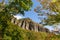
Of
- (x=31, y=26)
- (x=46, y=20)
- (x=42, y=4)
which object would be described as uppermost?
(x=42, y=4)

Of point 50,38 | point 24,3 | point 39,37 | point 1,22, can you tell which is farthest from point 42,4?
point 39,37

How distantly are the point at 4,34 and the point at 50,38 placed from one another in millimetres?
12442

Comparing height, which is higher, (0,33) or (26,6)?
(26,6)

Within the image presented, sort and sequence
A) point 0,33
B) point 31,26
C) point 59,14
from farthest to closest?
point 31,26
point 0,33
point 59,14

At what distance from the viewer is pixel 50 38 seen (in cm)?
2034

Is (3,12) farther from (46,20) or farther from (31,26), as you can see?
(31,26)

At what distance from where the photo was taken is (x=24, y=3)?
28.0 metres

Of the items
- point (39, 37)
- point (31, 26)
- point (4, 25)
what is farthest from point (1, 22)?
point (31, 26)

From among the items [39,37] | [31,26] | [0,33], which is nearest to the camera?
[0,33]

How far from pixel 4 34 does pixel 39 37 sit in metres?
20.7

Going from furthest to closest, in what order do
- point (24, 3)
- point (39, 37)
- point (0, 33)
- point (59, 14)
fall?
point (39, 37)
point (0, 33)
point (24, 3)
point (59, 14)

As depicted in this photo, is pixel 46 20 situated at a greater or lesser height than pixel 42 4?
lesser

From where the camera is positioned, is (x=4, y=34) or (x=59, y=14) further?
(x=4, y=34)

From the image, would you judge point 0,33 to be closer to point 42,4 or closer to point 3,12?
point 3,12
